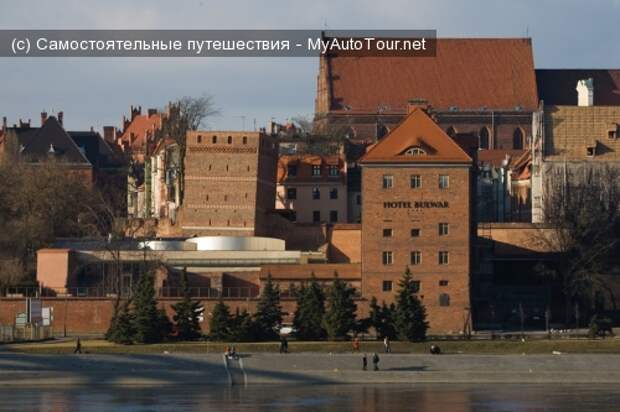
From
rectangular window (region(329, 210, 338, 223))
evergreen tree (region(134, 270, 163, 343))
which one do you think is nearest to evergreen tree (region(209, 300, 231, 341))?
evergreen tree (region(134, 270, 163, 343))

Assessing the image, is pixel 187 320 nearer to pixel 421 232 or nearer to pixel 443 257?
pixel 421 232

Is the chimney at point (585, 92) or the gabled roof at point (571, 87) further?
the gabled roof at point (571, 87)

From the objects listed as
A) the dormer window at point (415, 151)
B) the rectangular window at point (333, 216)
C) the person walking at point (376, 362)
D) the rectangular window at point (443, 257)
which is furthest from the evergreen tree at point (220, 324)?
the rectangular window at point (333, 216)

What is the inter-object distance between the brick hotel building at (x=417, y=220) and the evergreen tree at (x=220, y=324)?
50.4ft

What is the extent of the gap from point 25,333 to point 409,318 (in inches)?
879

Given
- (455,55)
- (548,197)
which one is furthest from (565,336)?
(455,55)

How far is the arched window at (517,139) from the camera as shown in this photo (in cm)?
19784

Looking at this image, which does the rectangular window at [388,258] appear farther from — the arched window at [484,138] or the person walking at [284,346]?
the arched window at [484,138]

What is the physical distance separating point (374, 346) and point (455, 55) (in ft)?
307

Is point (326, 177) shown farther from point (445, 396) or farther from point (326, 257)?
point (445, 396)

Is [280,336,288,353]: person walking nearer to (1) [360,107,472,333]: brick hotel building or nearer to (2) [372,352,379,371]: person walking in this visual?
(2) [372,352,379,371]: person walking

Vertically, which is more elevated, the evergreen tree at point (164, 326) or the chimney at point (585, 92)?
the chimney at point (585, 92)

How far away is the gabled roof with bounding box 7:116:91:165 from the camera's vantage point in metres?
185

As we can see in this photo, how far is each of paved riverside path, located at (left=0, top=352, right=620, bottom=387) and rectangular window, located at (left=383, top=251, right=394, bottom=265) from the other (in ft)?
69.3
